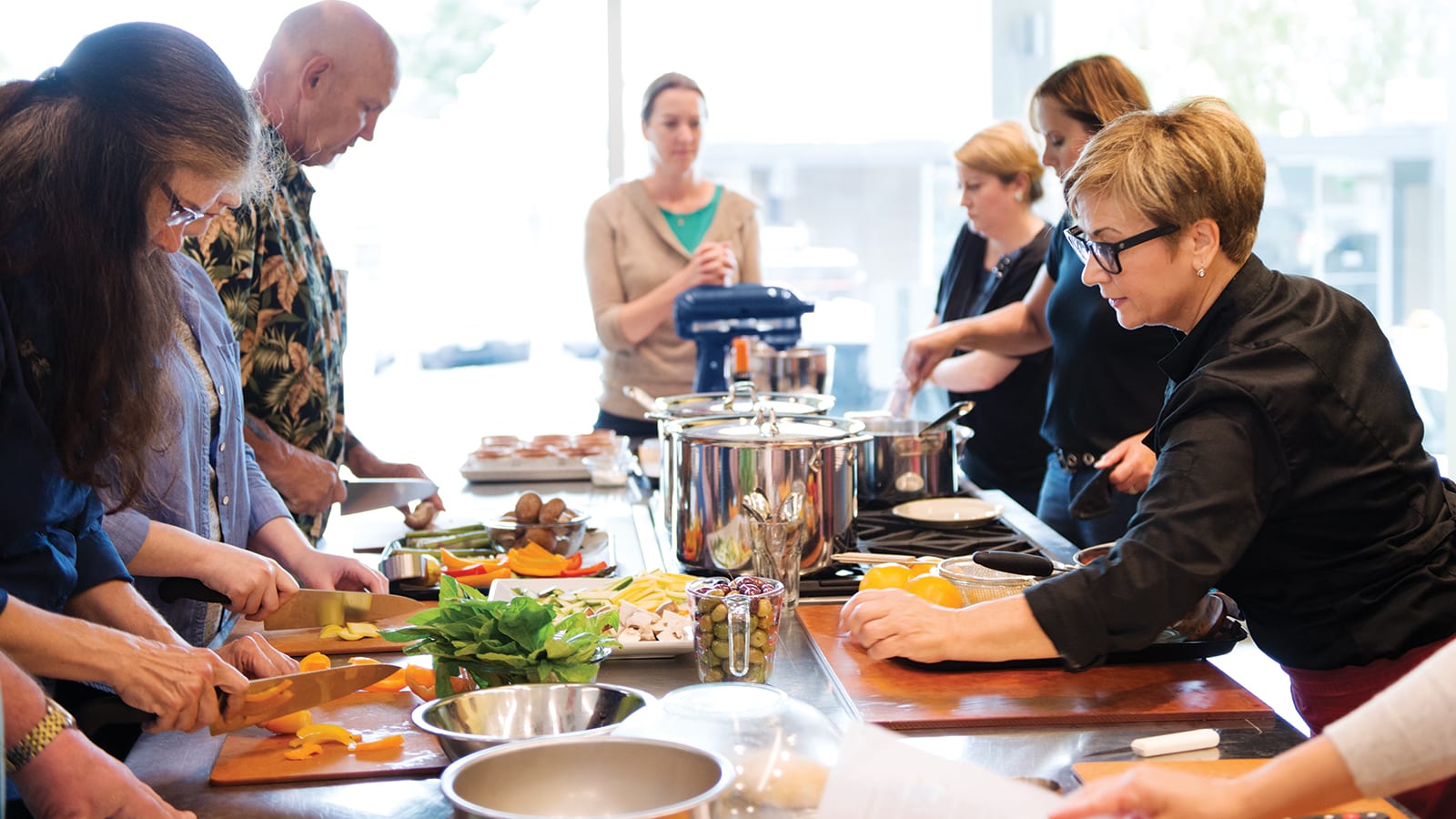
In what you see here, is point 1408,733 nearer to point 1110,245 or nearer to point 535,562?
point 1110,245

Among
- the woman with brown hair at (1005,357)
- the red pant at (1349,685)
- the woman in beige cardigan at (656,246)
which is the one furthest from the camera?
the woman in beige cardigan at (656,246)

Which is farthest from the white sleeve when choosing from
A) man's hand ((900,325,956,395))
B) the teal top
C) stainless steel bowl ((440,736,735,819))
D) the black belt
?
the teal top

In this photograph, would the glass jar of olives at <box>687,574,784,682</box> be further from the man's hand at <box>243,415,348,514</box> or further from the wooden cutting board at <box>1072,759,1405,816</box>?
the man's hand at <box>243,415,348,514</box>

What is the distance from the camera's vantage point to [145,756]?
1.54 metres

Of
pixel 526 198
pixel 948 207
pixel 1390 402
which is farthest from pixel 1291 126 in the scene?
pixel 1390 402

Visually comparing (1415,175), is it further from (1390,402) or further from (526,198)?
(1390,402)

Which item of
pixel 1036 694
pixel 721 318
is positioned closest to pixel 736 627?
pixel 1036 694

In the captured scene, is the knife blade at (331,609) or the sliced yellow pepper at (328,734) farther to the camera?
the knife blade at (331,609)

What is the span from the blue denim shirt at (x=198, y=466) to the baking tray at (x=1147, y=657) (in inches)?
43.3

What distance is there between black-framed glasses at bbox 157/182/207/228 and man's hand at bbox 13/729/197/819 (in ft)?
2.10

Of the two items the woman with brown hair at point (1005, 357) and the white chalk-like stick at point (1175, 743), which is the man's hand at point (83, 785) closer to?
the white chalk-like stick at point (1175, 743)

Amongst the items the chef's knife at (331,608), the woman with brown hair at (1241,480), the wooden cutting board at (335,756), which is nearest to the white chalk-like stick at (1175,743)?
the woman with brown hair at (1241,480)

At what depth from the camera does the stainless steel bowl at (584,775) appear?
1.18m

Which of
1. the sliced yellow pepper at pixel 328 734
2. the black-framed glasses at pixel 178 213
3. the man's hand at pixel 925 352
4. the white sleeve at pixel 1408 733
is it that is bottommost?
the sliced yellow pepper at pixel 328 734
